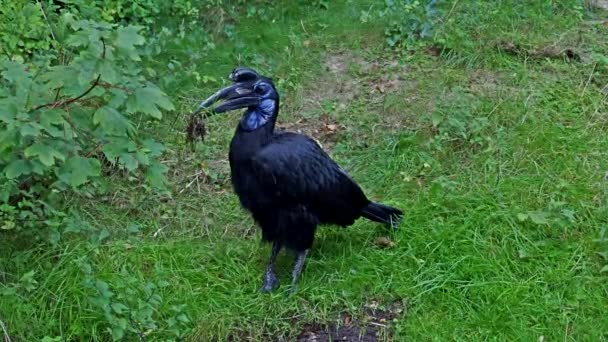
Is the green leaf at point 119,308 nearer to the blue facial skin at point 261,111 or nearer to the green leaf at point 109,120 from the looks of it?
the green leaf at point 109,120

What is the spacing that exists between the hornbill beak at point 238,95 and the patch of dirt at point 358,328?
109 centimetres

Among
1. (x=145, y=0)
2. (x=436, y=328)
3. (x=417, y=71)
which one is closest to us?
(x=436, y=328)

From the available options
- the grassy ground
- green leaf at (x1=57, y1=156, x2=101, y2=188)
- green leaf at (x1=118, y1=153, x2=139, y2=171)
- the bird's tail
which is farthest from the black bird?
green leaf at (x1=57, y1=156, x2=101, y2=188)

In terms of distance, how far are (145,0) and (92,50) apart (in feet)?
10.7

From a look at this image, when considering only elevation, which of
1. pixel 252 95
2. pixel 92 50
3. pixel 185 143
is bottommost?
pixel 185 143

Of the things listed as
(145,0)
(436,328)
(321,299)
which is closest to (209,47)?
(145,0)

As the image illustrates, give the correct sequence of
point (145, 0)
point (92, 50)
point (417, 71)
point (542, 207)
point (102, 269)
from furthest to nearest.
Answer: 1. point (145, 0)
2. point (417, 71)
3. point (542, 207)
4. point (102, 269)
5. point (92, 50)

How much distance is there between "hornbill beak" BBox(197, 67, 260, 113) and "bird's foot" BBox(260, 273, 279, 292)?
85 centimetres

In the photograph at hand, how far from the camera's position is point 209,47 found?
6.52 m

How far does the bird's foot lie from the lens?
4492 millimetres

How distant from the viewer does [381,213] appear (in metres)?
4.71

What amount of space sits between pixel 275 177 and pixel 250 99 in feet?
1.30

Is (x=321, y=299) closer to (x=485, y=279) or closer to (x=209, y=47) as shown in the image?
(x=485, y=279)

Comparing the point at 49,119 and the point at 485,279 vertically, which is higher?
the point at 49,119
